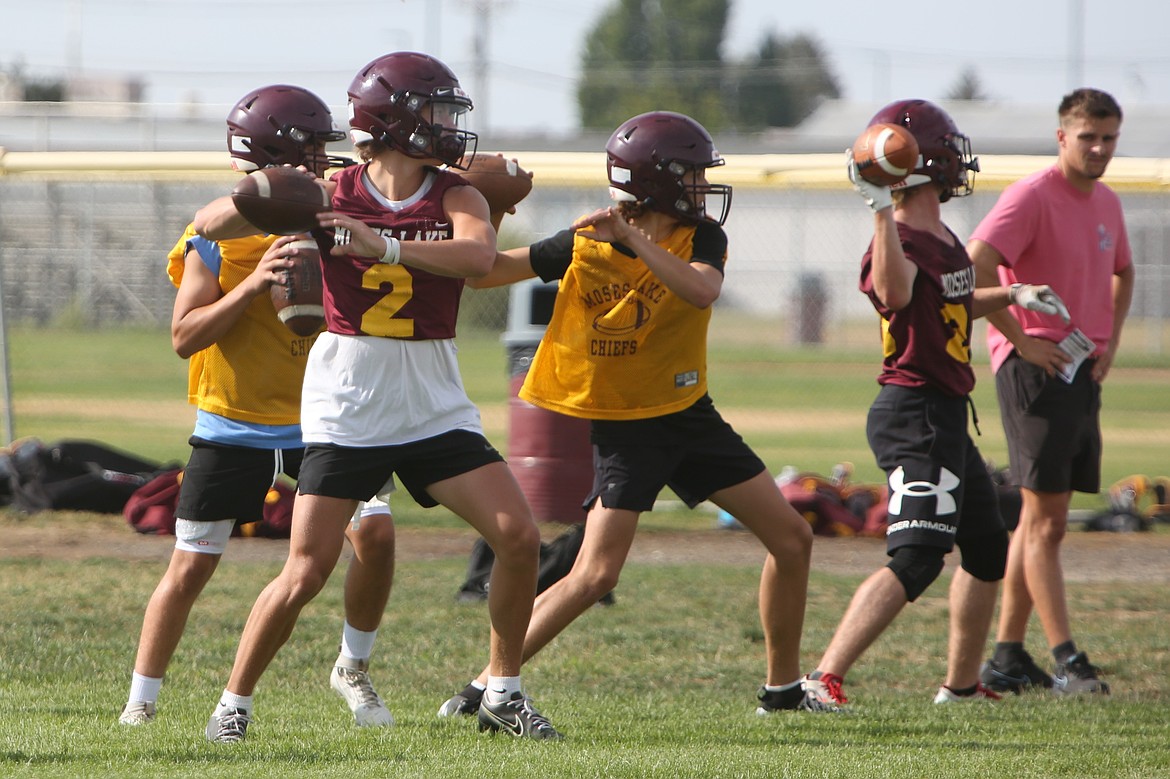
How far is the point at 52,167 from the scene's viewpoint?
1045 centimetres

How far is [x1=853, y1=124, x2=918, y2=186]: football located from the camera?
16.2 ft

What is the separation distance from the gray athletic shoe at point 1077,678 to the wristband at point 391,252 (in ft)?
10.9

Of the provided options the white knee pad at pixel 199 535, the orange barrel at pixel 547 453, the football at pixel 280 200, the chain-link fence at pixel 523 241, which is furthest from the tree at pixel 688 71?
the football at pixel 280 200

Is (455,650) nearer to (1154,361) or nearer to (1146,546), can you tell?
(1146,546)

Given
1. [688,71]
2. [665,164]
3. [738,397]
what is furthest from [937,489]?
[688,71]

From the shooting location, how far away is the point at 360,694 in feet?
16.4

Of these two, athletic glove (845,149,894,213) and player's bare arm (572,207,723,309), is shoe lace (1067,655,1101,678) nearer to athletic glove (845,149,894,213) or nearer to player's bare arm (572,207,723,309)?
athletic glove (845,149,894,213)

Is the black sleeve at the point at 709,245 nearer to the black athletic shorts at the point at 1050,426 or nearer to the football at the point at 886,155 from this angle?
the football at the point at 886,155

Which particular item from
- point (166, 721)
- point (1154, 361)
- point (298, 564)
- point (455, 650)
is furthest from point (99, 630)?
point (1154, 361)

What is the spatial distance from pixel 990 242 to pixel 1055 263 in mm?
335

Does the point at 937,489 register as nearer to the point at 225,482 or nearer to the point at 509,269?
the point at 509,269

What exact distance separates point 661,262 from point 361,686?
5.77ft

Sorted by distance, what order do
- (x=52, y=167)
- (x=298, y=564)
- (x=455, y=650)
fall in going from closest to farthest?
1. (x=298, y=564)
2. (x=455, y=650)
3. (x=52, y=167)

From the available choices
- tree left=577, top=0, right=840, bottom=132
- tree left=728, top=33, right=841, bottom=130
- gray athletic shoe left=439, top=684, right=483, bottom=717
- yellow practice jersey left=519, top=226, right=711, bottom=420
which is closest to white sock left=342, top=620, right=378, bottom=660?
gray athletic shoe left=439, top=684, right=483, bottom=717
